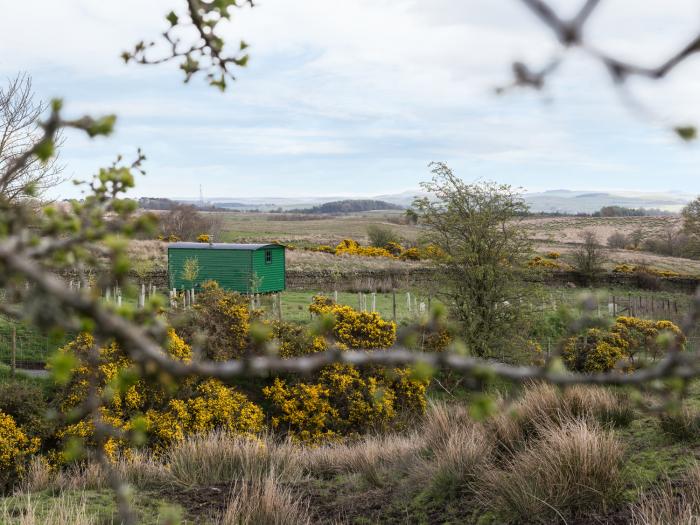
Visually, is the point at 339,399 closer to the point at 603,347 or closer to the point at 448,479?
the point at 448,479

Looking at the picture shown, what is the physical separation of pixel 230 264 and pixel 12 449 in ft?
67.2

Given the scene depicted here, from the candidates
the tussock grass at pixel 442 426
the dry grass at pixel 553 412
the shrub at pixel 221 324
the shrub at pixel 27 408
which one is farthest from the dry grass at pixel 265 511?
the shrub at pixel 221 324

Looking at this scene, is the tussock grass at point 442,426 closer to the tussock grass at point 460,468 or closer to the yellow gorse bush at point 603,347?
the tussock grass at point 460,468

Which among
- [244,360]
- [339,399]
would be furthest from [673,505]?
[339,399]

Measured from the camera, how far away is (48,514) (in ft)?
19.6

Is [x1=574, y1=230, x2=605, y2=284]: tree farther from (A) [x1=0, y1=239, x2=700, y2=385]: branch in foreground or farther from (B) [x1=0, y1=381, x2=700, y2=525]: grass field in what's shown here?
(A) [x1=0, y1=239, x2=700, y2=385]: branch in foreground

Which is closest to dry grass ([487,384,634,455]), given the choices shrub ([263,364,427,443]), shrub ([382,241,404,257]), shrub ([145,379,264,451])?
shrub ([263,364,427,443])

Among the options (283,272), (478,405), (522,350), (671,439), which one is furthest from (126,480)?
(283,272)

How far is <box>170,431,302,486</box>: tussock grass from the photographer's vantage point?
25.3ft

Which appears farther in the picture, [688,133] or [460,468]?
[460,468]

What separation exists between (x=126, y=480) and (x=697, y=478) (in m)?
6.18

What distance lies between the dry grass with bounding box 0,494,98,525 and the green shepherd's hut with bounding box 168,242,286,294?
22.6 m

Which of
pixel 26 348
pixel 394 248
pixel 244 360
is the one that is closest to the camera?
pixel 244 360

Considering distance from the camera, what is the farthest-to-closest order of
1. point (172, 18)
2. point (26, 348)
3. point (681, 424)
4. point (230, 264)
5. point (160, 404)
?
point (230, 264)
point (26, 348)
point (160, 404)
point (681, 424)
point (172, 18)
